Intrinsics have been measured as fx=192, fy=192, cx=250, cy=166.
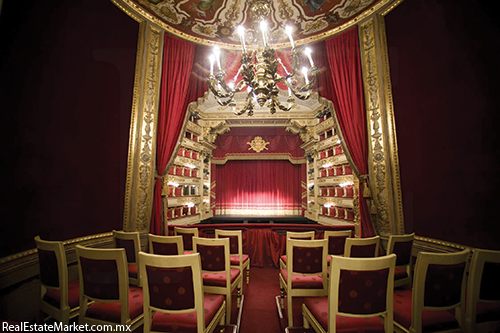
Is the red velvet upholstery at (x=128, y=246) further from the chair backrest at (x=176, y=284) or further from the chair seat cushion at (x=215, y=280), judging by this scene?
the chair backrest at (x=176, y=284)

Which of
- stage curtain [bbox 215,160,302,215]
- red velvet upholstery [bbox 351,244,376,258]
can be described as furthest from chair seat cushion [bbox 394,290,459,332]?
stage curtain [bbox 215,160,302,215]

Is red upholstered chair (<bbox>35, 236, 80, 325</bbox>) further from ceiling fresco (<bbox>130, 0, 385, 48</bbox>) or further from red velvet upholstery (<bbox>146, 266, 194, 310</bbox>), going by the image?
ceiling fresco (<bbox>130, 0, 385, 48</bbox>)

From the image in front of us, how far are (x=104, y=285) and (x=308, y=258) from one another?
6.54 ft

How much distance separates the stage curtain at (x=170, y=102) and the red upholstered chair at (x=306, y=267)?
2.35 meters

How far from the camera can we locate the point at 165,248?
233 centimetres

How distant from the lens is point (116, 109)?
3090 millimetres

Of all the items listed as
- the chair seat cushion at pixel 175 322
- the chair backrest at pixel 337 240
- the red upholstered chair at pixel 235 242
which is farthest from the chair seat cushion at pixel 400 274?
the chair seat cushion at pixel 175 322

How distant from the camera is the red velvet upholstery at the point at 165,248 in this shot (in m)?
2.31

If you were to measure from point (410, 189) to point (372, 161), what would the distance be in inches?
24.9

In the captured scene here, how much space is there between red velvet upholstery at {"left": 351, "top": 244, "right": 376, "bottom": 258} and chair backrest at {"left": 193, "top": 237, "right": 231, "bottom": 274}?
146cm

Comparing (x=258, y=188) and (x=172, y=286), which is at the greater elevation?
(x=258, y=188)

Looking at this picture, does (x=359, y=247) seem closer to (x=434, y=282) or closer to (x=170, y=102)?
(x=434, y=282)

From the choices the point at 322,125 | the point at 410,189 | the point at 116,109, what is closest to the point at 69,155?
the point at 116,109

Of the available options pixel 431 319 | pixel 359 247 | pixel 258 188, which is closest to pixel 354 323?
pixel 431 319
